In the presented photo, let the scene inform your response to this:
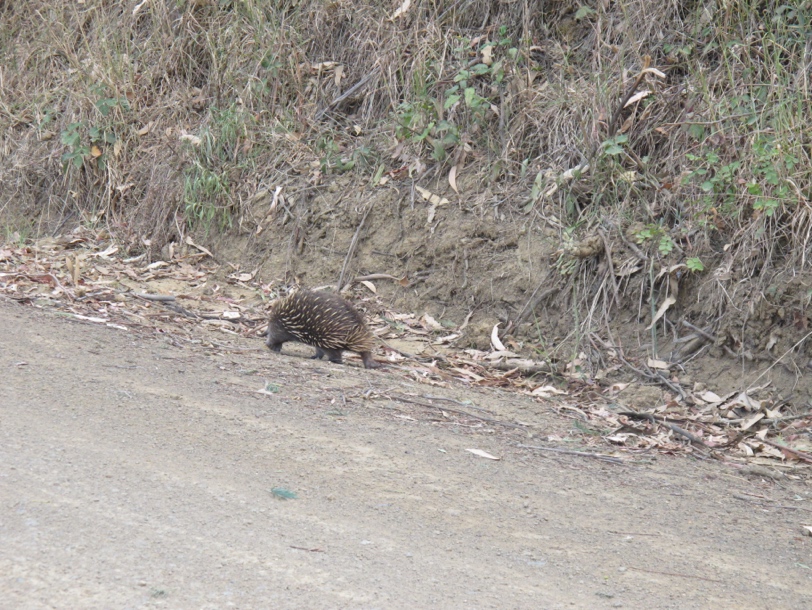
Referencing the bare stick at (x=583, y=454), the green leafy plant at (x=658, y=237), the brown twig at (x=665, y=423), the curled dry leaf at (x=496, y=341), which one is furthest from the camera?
the curled dry leaf at (x=496, y=341)

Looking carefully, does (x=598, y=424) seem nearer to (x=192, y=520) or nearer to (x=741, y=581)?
(x=741, y=581)

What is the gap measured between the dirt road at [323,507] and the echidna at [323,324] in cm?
116

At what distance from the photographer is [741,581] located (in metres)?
3.72

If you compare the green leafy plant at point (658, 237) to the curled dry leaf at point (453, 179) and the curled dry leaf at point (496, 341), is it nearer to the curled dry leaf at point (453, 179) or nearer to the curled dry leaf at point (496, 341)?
the curled dry leaf at point (496, 341)

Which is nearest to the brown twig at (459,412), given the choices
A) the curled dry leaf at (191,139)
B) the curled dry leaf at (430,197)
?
the curled dry leaf at (430,197)

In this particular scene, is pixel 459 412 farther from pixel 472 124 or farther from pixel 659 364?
pixel 472 124

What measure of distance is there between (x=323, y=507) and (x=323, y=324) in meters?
3.45

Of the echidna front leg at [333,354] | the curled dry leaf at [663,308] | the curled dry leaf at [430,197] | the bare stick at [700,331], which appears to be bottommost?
the echidna front leg at [333,354]

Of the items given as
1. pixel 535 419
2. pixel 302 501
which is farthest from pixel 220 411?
pixel 535 419

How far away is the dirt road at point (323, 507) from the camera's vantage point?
3.12 meters

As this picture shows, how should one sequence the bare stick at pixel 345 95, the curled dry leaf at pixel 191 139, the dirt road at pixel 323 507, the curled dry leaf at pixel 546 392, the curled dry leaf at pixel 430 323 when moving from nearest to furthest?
the dirt road at pixel 323 507, the curled dry leaf at pixel 546 392, the curled dry leaf at pixel 430 323, the bare stick at pixel 345 95, the curled dry leaf at pixel 191 139

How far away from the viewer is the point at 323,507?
391 centimetres

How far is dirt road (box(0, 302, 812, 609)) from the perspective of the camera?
123 inches

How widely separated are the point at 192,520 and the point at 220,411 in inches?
61.5
